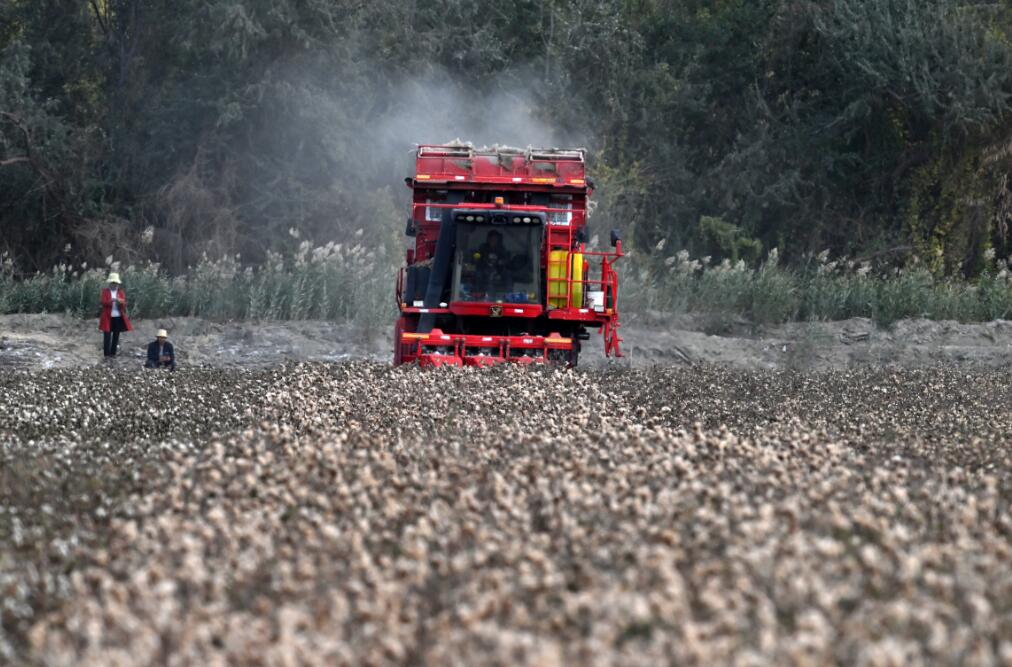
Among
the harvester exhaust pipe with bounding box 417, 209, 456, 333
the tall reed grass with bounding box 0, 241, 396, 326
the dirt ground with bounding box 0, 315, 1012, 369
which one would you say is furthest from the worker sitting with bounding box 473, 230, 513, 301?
the tall reed grass with bounding box 0, 241, 396, 326

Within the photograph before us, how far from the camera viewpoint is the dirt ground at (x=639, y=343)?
2683cm

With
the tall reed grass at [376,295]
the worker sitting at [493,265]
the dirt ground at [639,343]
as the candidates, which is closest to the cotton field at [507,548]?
the worker sitting at [493,265]

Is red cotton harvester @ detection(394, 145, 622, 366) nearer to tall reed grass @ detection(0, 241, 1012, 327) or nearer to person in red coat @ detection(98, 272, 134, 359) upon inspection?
person in red coat @ detection(98, 272, 134, 359)

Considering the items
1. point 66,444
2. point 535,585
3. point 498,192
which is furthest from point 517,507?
point 498,192

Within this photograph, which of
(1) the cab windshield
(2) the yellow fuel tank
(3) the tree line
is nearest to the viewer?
(1) the cab windshield

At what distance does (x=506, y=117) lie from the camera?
38781 mm

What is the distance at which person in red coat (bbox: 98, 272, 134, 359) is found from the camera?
25.7 metres

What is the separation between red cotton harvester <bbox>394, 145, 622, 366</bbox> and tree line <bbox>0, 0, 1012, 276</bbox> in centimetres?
1364

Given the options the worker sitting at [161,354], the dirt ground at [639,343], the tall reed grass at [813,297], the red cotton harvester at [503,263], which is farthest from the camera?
the tall reed grass at [813,297]

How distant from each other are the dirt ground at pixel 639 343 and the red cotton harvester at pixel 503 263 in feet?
16.6

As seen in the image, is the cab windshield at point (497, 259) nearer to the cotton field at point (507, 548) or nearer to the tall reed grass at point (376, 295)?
the cotton field at point (507, 548)

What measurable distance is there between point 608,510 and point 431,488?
1.06 m

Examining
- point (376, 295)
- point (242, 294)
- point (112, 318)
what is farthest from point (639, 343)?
point (112, 318)

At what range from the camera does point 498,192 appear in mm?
21344
